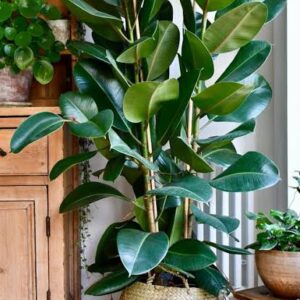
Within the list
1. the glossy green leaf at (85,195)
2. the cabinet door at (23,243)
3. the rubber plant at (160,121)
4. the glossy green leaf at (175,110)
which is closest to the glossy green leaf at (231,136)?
the rubber plant at (160,121)

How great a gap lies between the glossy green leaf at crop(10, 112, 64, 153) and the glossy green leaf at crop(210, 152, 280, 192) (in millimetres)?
450

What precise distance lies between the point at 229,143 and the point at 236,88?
36cm

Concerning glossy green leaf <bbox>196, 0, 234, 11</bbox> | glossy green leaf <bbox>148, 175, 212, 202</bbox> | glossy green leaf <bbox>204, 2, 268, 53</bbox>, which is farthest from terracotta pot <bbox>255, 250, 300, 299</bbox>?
glossy green leaf <bbox>196, 0, 234, 11</bbox>

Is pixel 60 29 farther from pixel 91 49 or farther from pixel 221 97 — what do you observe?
pixel 221 97

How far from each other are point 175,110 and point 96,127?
0.88 ft

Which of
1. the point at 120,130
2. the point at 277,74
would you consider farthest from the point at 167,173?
the point at 277,74

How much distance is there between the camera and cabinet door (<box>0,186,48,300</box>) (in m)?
1.46

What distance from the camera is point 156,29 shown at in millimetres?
1232

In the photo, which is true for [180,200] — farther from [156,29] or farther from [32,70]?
[32,70]

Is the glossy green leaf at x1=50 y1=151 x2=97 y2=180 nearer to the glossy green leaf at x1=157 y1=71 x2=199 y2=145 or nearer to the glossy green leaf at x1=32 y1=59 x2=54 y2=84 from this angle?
the glossy green leaf at x1=157 y1=71 x2=199 y2=145

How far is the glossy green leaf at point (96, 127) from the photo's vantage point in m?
1.08

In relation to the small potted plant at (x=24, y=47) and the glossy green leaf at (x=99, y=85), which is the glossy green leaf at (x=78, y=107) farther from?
the small potted plant at (x=24, y=47)

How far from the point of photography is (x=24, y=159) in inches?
56.8

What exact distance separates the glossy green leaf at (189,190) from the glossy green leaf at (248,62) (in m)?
0.37
